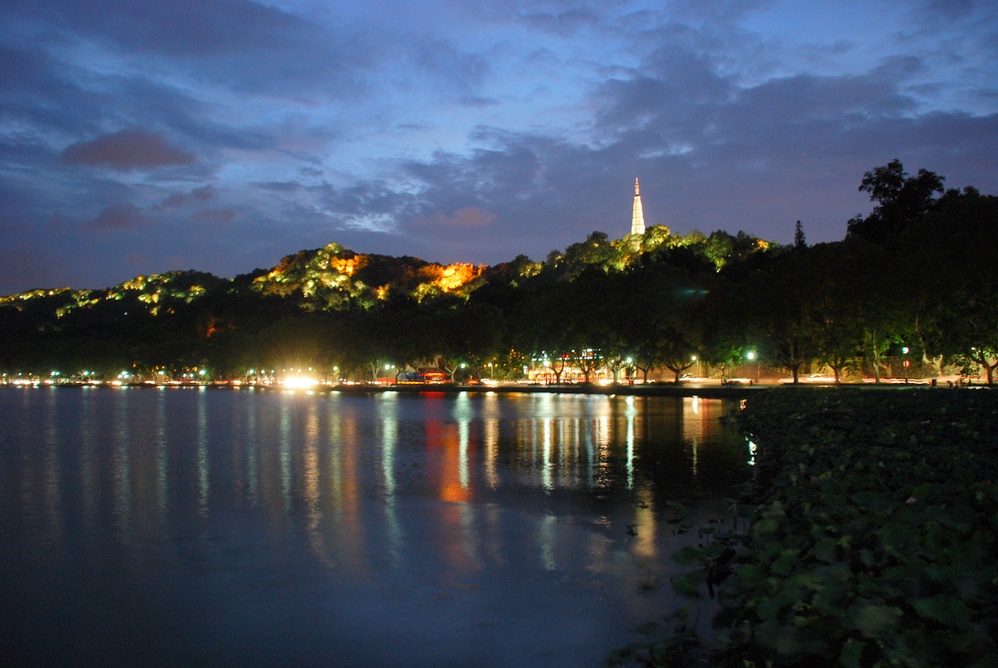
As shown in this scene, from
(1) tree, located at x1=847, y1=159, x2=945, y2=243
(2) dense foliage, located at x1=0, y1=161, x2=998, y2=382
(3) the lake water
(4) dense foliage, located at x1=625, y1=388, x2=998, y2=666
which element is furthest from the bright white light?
(4) dense foliage, located at x1=625, y1=388, x2=998, y2=666

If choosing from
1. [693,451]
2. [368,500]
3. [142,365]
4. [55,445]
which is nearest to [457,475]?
[368,500]

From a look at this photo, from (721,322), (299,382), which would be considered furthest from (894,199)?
(299,382)

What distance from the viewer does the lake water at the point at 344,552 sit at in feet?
24.2

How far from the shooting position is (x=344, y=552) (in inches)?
410

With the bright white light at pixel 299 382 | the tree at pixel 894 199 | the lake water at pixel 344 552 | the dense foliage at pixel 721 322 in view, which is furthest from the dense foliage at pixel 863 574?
the bright white light at pixel 299 382

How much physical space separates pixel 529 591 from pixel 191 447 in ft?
58.1

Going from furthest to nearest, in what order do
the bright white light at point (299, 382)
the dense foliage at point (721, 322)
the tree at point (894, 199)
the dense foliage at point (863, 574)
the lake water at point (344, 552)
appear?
the bright white light at point (299, 382), the tree at point (894, 199), the dense foliage at point (721, 322), the lake water at point (344, 552), the dense foliage at point (863, 574)

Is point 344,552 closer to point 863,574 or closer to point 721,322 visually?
point 863,574

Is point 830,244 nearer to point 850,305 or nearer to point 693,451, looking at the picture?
point 850,305

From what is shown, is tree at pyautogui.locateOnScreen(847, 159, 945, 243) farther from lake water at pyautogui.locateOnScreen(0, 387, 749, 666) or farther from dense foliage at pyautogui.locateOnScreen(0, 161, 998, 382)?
lake water at pyautogui.locateOnScreen(0, 387, 749, 666)

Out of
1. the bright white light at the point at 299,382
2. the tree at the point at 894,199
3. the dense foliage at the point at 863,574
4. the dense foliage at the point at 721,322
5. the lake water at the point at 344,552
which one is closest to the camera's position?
the dense foliage at the point at 863,574

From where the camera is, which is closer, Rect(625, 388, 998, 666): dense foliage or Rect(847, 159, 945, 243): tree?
Rect(625, 388, 998, 666): dense foliage

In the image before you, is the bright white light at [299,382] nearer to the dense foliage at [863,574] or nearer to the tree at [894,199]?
the tree at [894,199]

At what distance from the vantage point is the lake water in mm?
7383
